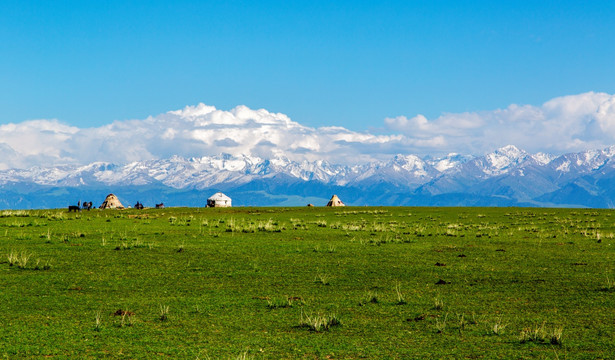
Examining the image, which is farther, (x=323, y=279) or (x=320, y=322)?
(x=323, y=279)

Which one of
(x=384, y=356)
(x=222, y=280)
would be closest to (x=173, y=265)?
(x=222, y=280)

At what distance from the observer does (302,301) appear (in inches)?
659

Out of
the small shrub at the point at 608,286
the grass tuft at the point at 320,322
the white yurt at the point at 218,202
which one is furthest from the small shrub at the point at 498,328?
the white yurt at the point at 218,202

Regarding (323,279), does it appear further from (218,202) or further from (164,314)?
(218,202)

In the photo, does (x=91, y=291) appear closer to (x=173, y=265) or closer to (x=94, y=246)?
(x=173, y=265)

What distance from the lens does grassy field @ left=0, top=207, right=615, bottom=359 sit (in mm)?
12164

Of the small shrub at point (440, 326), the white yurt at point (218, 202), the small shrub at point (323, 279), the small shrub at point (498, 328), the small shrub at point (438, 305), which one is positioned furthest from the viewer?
the white yurt at point (218, 202)

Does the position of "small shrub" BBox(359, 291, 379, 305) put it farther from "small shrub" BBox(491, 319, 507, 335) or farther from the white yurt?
the white yurt

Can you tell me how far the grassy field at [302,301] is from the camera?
12164mm

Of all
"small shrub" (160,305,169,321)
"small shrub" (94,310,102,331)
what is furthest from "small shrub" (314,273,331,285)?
"small shrub" (94,310,102,331)

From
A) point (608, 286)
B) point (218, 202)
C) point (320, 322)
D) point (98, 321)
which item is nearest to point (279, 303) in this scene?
point (320, 322)

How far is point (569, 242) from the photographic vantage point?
115ft

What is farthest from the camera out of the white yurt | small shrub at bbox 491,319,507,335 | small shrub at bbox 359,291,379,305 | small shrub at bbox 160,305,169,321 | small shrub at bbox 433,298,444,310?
the white yurt

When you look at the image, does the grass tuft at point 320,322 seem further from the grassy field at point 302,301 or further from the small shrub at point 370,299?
the small shrub at point 370,299
